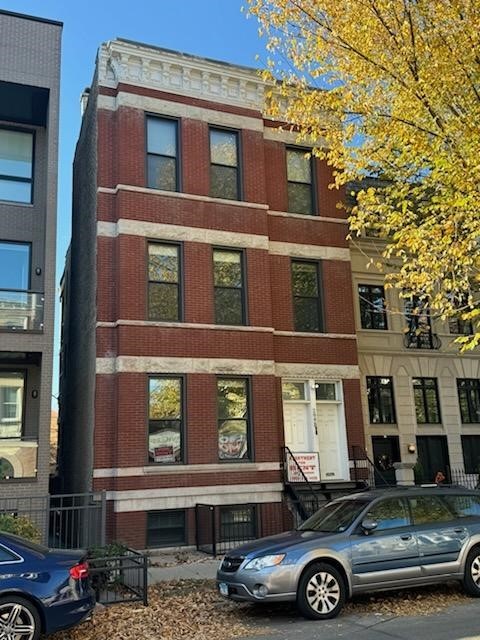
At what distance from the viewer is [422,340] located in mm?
20906

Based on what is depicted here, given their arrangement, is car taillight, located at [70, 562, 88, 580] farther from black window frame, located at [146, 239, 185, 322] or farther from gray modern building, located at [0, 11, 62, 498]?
black window frame, located at [146, 239, 185, 322]

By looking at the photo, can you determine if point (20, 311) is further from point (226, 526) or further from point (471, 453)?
point (471, 453)

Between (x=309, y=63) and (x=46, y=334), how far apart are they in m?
8.18

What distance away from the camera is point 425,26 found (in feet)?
37.4

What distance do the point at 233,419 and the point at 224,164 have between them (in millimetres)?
6982

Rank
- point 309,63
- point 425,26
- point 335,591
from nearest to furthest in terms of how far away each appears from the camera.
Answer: point 335,591 → point 425,26 → point 309,63

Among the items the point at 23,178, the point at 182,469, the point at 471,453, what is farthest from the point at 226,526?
the point at 23,178

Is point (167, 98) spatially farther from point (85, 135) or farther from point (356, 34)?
point (356, 34)

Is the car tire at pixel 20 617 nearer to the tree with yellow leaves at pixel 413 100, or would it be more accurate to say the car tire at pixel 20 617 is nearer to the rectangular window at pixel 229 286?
the tree with yellow leaves at pixel 413 100

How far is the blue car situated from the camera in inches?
274

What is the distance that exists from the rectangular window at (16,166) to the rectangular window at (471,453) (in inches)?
602

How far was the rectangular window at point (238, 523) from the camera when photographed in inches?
602

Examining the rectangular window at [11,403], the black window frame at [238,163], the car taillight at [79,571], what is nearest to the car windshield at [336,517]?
the car taillight at [79,571]

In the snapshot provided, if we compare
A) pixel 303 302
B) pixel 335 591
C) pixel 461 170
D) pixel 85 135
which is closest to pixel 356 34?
pixel 461 170
